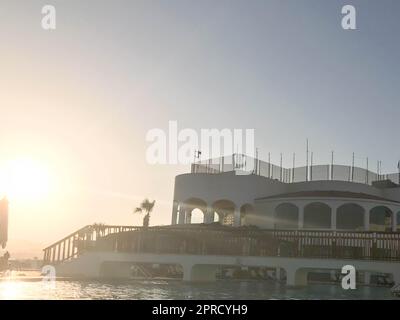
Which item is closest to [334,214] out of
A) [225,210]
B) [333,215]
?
[333,215]

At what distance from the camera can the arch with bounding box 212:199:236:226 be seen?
50.1 meters

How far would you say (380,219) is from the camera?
46.1 m

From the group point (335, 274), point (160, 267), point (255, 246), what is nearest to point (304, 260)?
point (255, 246)

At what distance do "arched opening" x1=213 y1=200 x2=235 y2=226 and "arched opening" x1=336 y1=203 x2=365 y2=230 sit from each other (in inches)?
385

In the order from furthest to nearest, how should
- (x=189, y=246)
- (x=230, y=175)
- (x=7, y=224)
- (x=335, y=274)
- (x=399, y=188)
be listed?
(x=399, y=188)
(x=230, y=175)
(x=335, y=274)
(x=189, y=246)
(x=7, y=224)

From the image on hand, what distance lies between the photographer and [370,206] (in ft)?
146

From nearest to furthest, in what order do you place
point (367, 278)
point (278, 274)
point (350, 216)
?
point (367, 278), point (278, 274), point (350, 216)

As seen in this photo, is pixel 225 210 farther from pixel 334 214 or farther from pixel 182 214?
pixel 334 214

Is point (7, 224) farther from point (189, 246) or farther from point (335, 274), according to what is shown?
point (335, 274)

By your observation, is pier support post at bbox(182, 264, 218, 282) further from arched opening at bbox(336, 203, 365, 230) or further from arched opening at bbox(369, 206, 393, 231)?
arched opening at bbox(369, 206, 393, 231)

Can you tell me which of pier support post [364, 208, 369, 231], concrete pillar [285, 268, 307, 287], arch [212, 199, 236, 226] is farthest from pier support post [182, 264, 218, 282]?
pier support post [364, 208, 369, 231]

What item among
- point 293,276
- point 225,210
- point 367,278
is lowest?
point 367,278

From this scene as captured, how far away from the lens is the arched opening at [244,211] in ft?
161
